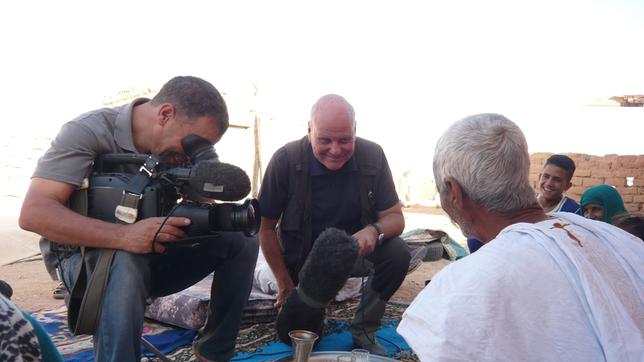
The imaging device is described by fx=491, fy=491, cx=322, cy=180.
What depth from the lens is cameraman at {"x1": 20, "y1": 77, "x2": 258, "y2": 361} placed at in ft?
6.09

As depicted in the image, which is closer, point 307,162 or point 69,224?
point 69,224

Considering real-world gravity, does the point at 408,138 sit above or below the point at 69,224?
below

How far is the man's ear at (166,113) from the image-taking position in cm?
226

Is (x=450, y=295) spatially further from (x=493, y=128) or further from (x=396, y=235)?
(x=396, y=235)

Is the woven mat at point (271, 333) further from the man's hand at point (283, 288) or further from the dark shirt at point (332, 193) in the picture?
the dark shirt at point (332, 193)

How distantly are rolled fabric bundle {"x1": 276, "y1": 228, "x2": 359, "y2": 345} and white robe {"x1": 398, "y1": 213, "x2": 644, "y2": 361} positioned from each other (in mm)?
897

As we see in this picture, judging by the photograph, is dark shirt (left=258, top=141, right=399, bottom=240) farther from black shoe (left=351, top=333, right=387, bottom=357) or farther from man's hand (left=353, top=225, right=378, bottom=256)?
black shoe (left=351, top=333, right=387, bottom=357)

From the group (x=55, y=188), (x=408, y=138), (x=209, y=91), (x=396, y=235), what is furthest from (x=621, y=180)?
(x=408, y=138)

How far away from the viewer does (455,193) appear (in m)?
1.48

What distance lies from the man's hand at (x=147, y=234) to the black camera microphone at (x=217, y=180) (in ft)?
0.63

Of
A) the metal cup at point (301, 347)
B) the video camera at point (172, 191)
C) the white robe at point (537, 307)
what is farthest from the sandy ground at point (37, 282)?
the white robe at point (537, 307)

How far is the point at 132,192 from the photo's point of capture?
6.61 ft

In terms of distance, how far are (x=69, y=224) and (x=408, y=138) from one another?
2393 cm

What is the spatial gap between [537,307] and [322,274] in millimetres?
1111
